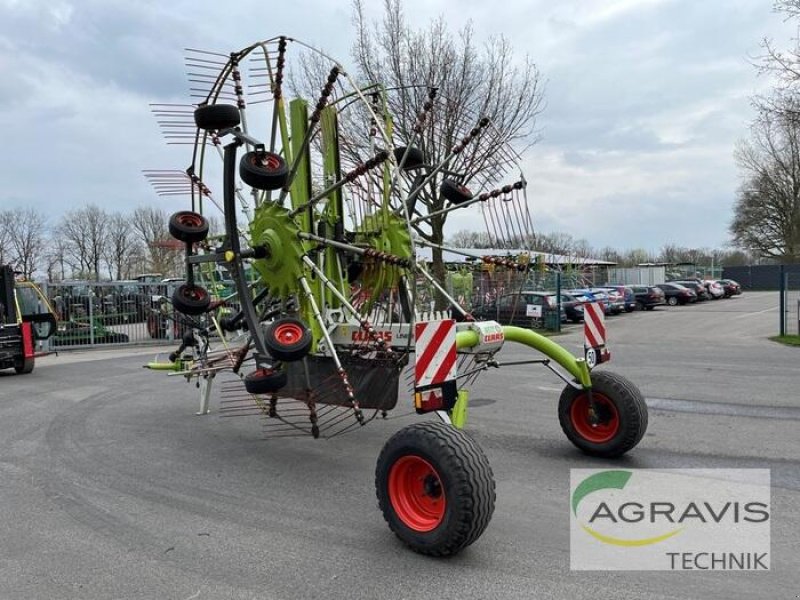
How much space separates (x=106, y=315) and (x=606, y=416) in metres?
18.1

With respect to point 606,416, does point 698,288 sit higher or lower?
higher

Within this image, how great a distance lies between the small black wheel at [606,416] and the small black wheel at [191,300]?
350 centimetres

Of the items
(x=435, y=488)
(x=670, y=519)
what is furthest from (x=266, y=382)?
(x=670, y=519)

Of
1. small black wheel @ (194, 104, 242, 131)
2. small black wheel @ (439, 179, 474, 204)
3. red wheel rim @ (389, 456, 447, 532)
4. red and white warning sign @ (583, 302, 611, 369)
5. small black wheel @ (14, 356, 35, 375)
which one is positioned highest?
small black wheel @ (194, 104, 242, 131)

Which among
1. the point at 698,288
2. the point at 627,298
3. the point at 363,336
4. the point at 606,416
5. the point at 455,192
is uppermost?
the point at 455,192

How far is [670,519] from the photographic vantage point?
4418mm

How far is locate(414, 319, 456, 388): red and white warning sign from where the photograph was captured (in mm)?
4387

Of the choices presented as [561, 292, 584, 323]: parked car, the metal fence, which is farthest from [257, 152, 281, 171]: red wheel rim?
[561, 292, 584, 323]: parked car

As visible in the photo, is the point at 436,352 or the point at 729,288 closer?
the point at 436,352

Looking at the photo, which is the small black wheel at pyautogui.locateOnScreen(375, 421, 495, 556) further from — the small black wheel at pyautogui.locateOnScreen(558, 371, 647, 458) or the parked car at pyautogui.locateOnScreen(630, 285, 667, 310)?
the parked car at pyautogui.locateOnScreen(630, 285, 667, 310)

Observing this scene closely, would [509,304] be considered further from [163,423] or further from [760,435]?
[163,423]

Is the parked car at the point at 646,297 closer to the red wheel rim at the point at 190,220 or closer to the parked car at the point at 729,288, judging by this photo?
the parked car at the point at 729,288

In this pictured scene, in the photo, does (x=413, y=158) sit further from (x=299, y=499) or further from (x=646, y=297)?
(x=646, y=297)

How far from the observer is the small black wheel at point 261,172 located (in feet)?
17.0
